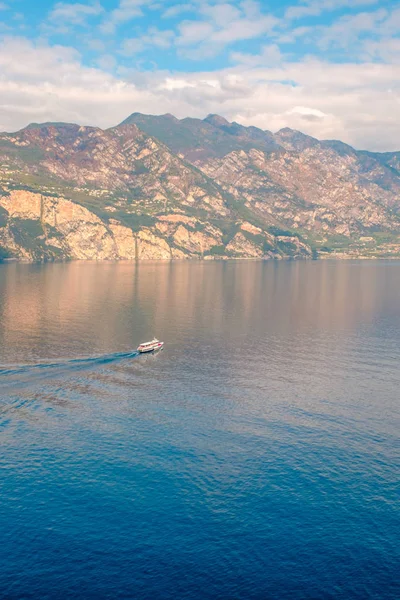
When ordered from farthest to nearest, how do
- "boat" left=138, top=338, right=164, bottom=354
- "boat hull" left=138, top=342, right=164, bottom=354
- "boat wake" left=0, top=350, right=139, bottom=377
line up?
1. "boat" left=138, top=338, right=164, bottom=354
2. "boat hull" left=138, top=342, right=164, bottom=354
3. "boat wake" left=0, top=350, right=139, bottom=377

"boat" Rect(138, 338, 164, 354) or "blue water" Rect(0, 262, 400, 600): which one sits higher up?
"boat" Rect(138, 338, 164, 354)

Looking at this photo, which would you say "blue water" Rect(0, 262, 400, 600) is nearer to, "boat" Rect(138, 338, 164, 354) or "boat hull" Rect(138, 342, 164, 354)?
"boat hull" Rect(138, 342, 164, 354)

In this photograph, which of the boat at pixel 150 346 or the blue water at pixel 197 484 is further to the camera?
the boat at pixel 150 346

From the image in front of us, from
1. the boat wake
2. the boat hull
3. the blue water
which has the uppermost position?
the boat hull

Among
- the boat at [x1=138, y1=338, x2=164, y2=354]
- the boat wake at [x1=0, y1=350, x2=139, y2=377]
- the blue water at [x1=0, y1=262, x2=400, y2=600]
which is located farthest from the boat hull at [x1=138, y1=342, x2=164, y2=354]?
the blue water at [x1=0, y1=262, x2=400, y2=600]

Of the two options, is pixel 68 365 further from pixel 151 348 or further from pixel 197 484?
pixel 197 484

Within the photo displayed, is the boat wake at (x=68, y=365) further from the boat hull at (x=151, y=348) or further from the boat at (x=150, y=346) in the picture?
the boat at (x=150, y=346)

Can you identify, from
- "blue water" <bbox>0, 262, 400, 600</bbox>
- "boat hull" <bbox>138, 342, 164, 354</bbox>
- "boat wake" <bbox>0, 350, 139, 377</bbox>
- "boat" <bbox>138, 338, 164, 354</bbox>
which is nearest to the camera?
"blue water" <bbox>0, 262, 400, 600</bbox>

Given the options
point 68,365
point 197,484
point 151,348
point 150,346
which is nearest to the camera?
point 197,484

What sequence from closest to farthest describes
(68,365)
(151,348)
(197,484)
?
(197,484)
(68,365)
(151,348)

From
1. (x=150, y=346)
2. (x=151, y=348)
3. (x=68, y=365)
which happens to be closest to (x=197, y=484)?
(x=68, y=365)

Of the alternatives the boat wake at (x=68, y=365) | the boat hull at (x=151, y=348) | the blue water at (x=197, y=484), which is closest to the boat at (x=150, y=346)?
the boat hull at (x=151, y=348)

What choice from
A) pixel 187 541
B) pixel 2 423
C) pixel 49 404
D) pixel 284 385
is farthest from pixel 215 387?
pixel 187 541
